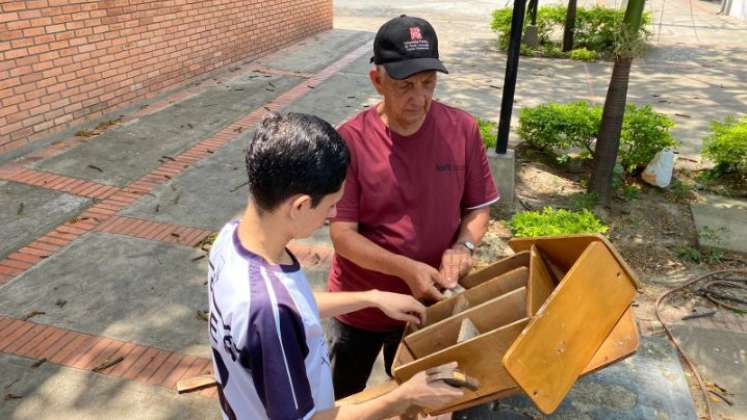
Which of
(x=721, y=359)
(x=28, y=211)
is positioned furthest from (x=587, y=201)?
(x=28, y=211)

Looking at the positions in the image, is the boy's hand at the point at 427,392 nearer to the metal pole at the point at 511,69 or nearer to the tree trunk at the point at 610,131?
the metal pole at the point at 511,69

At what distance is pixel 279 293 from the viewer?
4.37 ft

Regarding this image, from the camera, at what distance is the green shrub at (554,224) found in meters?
4.46

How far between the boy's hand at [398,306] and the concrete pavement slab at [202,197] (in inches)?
142

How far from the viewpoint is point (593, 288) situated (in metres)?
1.64

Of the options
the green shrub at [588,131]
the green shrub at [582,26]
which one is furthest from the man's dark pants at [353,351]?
the green shrub at [582,26]

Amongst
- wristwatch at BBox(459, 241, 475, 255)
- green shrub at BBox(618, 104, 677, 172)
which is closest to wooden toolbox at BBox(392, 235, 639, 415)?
wristwatch at BBox(459, 241, 475, 255)

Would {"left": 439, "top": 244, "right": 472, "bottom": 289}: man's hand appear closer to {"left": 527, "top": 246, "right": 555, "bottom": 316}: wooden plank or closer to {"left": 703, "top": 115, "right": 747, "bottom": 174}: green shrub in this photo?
{"left": 527, "top": 246, "right": 555, "bottom": 316}: wooden plank

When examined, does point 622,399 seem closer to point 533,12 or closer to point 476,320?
point 476,320

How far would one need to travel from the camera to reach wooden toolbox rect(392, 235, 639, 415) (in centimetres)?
149

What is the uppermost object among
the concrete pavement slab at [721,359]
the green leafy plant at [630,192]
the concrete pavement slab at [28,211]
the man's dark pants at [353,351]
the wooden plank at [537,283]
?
the wooden plank at [537,283]

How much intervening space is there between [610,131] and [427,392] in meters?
4.66

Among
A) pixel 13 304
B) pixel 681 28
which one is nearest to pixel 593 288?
pixel 13 304

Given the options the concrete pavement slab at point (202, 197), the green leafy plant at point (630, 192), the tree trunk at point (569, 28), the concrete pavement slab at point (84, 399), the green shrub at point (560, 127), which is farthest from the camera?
the tree trunk at point (569, 28)
